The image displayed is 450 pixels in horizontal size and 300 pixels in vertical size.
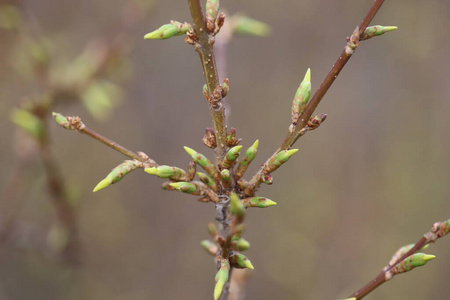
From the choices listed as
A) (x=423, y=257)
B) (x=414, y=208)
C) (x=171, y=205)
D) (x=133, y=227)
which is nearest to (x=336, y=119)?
(x=414, y=208)

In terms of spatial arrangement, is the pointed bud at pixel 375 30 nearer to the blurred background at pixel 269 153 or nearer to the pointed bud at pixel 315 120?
the pointed bud at pixel 315 120

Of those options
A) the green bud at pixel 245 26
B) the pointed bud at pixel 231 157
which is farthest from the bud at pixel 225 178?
the green bud at pixel 245 26

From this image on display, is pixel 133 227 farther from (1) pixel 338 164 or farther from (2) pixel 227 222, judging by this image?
(2) pixel 227 222

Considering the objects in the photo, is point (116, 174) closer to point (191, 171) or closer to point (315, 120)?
point (191, 171)

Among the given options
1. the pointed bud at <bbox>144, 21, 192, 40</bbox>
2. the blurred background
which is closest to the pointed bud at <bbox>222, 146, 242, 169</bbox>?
the pointed bud at <bbox>144, 21, 192, 40</bbox>

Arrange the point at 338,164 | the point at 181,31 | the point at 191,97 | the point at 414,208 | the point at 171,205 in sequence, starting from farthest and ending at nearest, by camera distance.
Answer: the point at 191,97 → the point at 171,205 → the point at 338,164 → the point at 414,208 → the point at 181,31
